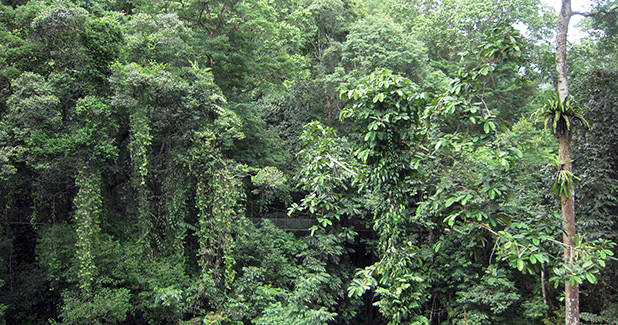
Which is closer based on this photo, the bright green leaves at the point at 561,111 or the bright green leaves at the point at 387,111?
the bright green leaves at the point at 387,111

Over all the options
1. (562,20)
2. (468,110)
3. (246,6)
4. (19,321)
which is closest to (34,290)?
(19,321)

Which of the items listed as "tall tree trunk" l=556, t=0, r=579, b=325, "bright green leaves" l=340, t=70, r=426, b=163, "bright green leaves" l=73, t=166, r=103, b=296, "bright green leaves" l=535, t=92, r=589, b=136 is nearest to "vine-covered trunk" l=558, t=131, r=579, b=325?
"tall tree trunk" l=556, t=0, r=579, b=325

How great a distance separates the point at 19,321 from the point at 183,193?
3.91 m

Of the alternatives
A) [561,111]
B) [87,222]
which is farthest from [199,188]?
[561,111]

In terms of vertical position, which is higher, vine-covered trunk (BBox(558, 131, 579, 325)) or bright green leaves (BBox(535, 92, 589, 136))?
bright green leaves (BBox(535, 92, 589, 136))

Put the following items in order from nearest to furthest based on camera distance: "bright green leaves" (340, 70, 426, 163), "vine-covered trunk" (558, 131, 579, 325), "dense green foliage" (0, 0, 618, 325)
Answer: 1. "bright green leaves" (340, 70, 426, 163)
2. "vine-covered trunk" (558, 131, 579, 325)
3. "dense green foliage" (0, 0, 618, 325)

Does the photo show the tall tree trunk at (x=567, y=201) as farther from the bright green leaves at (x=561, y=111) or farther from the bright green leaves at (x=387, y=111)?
the bright green leaves at (x=387, y=111)

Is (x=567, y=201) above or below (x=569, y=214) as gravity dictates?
above

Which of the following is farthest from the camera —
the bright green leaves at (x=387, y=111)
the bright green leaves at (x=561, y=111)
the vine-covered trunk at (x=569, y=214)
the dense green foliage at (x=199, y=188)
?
the dense green foliage at (x=199, y=188)

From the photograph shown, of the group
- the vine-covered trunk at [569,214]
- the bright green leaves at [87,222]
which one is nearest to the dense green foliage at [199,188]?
the bright green leaves at [87,222]

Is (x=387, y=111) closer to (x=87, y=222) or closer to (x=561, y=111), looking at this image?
(x=561, y=111)

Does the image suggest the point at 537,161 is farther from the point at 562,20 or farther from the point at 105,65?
the point at 105,65

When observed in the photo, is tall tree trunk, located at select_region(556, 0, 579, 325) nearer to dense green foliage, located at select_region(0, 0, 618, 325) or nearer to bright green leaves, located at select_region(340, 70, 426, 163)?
dense green foliage, located at select_region(0, 0, 618, 325)

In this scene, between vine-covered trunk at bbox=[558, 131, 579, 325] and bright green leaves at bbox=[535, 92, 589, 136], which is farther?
vine-covered trunk at bbox=[558, 131, 579, 325]
